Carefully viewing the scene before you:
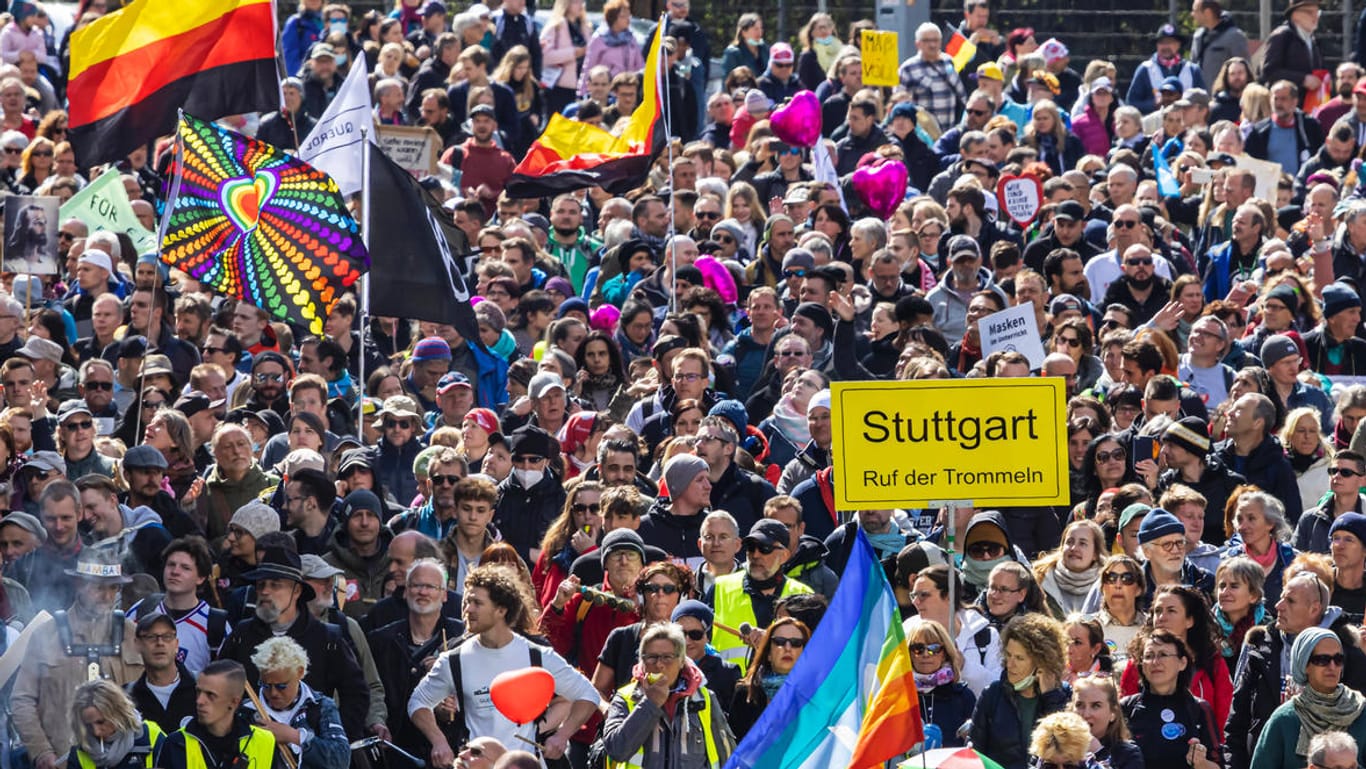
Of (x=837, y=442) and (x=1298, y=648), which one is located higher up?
(x=837, y=442)

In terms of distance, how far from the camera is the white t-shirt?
468 inches

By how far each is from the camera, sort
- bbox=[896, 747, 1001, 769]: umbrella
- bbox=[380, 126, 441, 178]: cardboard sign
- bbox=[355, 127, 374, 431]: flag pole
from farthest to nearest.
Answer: bbox=[380, 126, 441, 178]: cardboard sign < bbox=[355, 127, 374, 431]: flag pole < bbox=[896, 747, 1001, 769]: umbrella

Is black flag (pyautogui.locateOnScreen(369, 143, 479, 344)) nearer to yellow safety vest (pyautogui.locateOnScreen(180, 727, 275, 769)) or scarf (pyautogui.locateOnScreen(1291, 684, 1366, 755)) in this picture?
yellow safety vest (pyautogui.locateOnScreen(180, 727, 275, 769))

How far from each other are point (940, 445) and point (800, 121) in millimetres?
10270

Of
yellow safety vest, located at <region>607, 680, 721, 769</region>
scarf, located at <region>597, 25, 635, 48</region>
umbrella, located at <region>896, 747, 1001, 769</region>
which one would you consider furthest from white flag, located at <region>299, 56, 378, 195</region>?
scarf, located at <region>597, 25, 635, 48</region>

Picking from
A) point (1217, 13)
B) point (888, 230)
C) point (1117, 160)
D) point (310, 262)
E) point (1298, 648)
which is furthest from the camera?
point (1217, 13)

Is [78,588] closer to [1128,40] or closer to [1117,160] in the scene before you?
[1117,160]

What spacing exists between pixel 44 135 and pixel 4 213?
417cm

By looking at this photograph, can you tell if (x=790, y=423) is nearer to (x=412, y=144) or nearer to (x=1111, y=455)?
(x=1111, y=455)

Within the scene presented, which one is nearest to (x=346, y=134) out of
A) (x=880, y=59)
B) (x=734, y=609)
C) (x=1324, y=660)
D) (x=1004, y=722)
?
(x=734, y=609)

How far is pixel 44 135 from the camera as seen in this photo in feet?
73.9

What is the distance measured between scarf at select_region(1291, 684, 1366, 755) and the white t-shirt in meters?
2.91

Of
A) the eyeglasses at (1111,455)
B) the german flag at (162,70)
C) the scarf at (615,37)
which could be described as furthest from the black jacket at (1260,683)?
the scarf at (615,37)

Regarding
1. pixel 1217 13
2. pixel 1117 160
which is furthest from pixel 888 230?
pixel 1217 13
